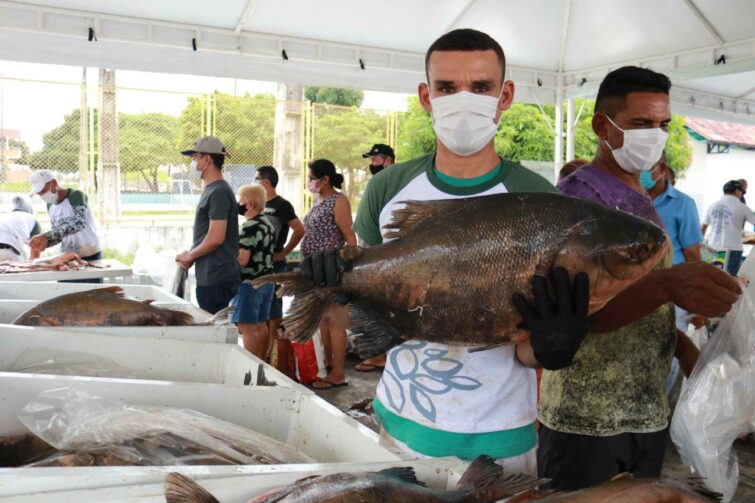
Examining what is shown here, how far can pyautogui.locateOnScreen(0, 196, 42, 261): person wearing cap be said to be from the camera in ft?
22.4

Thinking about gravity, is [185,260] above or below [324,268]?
below

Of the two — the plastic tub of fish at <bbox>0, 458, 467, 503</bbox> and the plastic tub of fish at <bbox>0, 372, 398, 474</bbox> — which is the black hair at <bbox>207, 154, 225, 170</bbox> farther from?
→ the plastic tub of fish at <bbox>0, 458, 467, 503</bbox>

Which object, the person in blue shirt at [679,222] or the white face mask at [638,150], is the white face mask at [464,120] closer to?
the white face mask at [638,150]

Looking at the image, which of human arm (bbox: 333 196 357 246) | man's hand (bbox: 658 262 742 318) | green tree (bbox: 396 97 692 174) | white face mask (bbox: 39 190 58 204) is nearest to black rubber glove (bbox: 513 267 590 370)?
man's hand (bbox: 658 262 742 318)

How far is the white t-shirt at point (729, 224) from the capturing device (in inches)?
409

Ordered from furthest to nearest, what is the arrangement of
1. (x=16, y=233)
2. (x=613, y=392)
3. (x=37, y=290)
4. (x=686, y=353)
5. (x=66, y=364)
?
(x=16, y=233) < (x=37, y=290) < (x=66, y=364) < (x=686, y=353) < (x=613, y=392)

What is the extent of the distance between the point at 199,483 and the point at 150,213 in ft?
37.5

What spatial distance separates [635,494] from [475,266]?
20.4 inches

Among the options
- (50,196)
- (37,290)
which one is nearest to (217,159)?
(37,290)

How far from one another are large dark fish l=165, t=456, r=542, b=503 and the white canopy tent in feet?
20.1

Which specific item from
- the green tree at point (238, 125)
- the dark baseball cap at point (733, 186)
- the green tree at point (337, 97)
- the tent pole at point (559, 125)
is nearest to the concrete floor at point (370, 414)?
the tent pole at point (559, 125)

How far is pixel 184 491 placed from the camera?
3.82ft

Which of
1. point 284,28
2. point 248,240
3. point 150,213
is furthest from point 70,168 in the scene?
point 248,240

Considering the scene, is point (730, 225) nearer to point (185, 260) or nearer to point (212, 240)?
point (212, 240)
